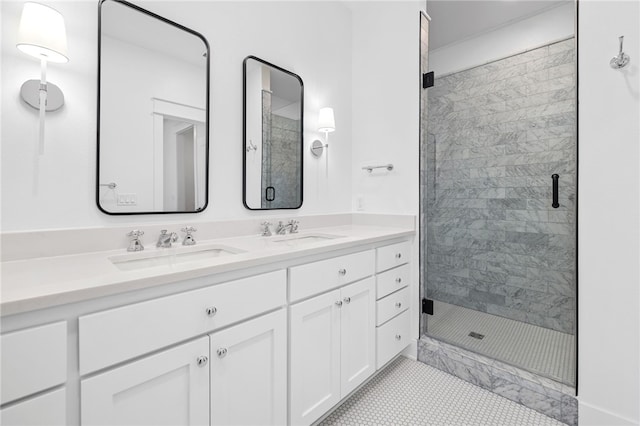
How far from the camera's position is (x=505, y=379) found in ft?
5.39

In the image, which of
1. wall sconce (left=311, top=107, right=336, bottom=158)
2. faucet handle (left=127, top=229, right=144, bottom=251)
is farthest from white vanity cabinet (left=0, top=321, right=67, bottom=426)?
wall sconce (left=311, top=107, right=336, bottom=158)

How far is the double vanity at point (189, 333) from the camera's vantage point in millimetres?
691

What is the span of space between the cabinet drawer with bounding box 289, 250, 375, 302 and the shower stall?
0.68m

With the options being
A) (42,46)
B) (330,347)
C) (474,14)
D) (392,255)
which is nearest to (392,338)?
(392,255)

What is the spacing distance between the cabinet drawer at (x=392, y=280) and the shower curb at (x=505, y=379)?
0.46m

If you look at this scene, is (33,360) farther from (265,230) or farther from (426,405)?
(426,405)

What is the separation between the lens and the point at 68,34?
1.17 meters

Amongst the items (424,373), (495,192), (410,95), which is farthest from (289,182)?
(495,192)

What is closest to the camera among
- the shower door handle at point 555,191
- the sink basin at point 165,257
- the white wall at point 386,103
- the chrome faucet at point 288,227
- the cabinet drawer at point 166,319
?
the cabinet drawer at point 166,319

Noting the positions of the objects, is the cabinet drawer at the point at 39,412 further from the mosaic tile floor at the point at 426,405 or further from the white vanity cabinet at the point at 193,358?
the mosaic tile floor at the point at 426,405

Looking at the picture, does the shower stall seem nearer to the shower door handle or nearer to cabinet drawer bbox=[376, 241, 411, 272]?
the shower door handle

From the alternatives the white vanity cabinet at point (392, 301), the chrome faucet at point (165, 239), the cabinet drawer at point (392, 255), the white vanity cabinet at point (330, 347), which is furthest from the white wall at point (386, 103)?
the chrome faucet at point (165, 239)

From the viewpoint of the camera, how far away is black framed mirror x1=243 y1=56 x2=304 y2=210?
174 cm

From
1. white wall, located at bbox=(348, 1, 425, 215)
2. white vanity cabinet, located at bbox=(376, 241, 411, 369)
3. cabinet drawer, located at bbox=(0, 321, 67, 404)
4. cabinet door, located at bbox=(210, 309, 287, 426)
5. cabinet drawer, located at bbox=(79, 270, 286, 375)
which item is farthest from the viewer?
white wall, located at bbox=(348, 1, 425, 215)
